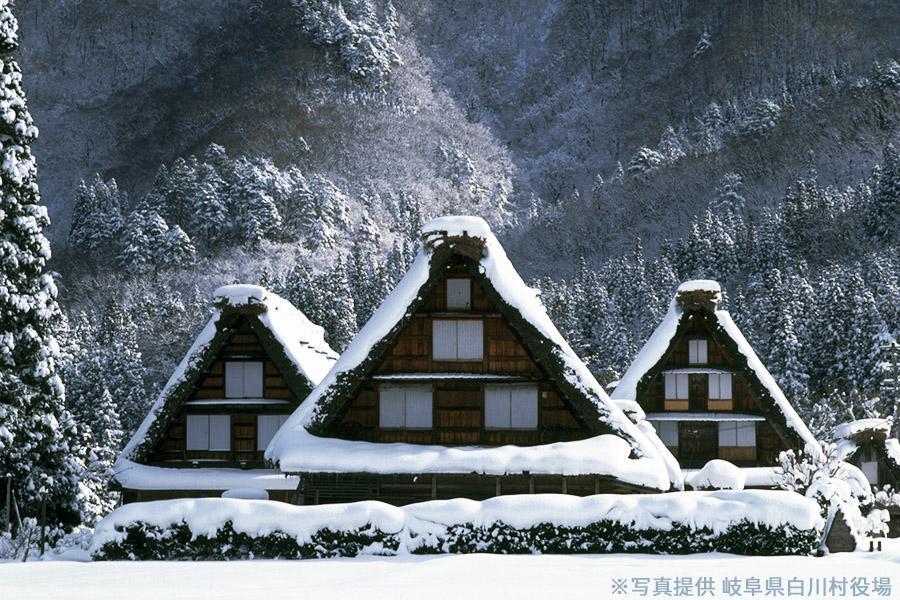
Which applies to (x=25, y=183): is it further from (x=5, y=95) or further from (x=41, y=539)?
(x=41, y=539)

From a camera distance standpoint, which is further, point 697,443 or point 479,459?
point 697,443

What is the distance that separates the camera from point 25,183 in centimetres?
3088

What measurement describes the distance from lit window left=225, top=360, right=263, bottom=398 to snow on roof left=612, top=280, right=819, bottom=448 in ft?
41.4

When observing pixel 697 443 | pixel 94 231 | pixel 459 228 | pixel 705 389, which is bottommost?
pixel 697 443

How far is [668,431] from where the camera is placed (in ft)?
164

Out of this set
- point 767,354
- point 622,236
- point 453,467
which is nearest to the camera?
point 453,467

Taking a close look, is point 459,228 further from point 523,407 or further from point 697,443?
point 697,443

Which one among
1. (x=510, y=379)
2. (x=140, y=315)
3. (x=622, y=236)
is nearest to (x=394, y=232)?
(x=622, y=236)

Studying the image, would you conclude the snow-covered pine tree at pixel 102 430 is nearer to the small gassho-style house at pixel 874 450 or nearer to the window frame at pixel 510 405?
the window frame at pixel 510 405

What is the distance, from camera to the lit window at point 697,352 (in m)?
A: 48.8

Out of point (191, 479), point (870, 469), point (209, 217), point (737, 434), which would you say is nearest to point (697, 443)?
point (737, 434)

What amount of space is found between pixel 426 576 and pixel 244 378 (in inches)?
988

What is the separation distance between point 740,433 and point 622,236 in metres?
131

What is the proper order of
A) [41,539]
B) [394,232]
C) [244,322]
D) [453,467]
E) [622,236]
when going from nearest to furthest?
[41,539]
[453,467]
[244,322]
[622,236]
[394,232]
